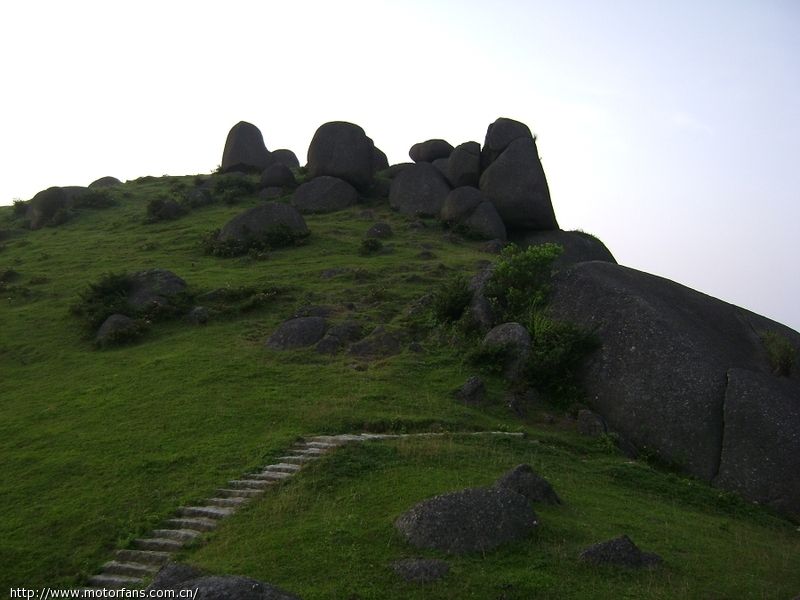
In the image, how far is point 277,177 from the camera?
58.0 metres

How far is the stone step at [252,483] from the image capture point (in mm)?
17812

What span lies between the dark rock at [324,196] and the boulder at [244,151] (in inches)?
509

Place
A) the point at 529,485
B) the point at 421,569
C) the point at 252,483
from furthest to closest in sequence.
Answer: the point at 252,483 < the point at 529,485 < the point at 421,569

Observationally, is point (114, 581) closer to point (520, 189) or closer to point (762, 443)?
point (762, 443)

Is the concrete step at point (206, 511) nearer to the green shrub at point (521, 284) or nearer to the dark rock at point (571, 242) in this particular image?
the green shrub at point (521, 284)

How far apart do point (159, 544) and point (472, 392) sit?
1191 cm

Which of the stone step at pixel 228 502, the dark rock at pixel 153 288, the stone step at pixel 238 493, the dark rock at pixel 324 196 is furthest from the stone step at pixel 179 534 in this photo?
the dark rock at pixel 324 196

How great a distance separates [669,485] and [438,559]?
976 cm

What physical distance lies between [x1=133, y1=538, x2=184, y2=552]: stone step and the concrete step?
111 cm

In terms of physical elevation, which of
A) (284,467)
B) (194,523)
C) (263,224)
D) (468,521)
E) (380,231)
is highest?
(263,224)

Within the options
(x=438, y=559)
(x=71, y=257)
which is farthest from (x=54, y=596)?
(x=71, y=257)

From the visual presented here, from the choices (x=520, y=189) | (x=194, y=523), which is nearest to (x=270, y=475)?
(x=194, y=523)

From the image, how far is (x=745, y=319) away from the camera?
93.3ft

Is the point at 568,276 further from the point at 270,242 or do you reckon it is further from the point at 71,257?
the point at 71,257
